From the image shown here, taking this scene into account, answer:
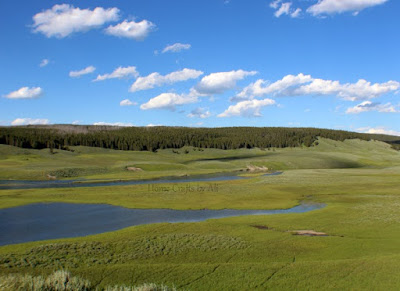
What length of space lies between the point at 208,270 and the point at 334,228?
1899cm

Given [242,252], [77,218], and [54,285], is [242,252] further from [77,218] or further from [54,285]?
[77,218]

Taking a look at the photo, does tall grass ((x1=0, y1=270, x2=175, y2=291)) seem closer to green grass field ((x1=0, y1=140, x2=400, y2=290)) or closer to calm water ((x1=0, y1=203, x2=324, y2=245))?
green grass field ((x1=0, y1=140, x2=400, y2=290))

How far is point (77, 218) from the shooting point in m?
45.9

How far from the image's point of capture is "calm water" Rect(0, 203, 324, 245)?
37522mm

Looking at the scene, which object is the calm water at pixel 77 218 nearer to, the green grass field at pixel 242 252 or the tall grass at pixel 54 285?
the green grass field at pixel 242 252

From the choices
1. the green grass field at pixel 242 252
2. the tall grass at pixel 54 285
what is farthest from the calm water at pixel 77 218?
the tall grass at pixel 54 285

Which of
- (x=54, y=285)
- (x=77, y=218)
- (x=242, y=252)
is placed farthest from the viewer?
(x=77, y=218)

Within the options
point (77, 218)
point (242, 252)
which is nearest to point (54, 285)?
point (242, 252)

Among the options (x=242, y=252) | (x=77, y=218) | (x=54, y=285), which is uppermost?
(x=54, y=285)

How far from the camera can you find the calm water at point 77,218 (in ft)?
123

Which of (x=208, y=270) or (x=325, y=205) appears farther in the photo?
(x=325, y=205)

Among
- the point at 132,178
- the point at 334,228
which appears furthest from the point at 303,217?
the point at 132,178

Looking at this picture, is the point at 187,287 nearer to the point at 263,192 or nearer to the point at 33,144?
the point at 263,192

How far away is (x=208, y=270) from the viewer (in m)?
22.7
